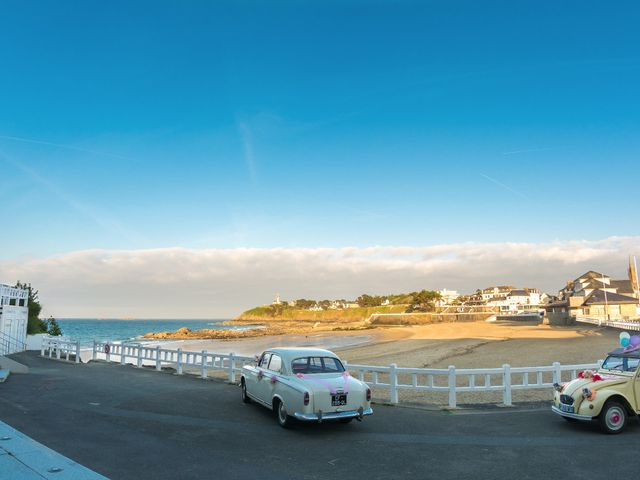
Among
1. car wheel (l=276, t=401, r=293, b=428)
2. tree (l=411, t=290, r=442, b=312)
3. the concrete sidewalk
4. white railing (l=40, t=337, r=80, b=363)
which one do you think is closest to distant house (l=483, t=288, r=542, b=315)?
tree (l=411, t=290, r=442, b=312)

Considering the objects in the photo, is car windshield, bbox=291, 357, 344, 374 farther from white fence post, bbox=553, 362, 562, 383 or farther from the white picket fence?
white fence post, bbox=553, 362, 562, 383

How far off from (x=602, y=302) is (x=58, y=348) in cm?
8378

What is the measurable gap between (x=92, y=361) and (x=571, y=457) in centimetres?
2606

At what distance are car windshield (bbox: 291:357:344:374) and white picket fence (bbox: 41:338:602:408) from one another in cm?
239

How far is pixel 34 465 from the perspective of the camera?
653 cm

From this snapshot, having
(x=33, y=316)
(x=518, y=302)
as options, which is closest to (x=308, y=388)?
(x=33, y=316)

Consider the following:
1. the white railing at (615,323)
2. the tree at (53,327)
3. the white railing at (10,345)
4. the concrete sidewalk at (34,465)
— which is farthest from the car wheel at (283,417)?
the tree at (53,327)

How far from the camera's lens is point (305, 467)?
25.3ft

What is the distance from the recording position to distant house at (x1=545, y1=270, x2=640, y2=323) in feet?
259

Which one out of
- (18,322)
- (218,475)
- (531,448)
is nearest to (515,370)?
(531,448)

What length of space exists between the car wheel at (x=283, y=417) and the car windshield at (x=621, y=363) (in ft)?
25.1

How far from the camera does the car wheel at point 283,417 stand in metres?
10.4

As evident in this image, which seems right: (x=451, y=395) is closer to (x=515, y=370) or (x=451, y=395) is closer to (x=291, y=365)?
(x=515, y=370)

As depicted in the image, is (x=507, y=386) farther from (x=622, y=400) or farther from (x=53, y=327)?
(x=53, y=327)
